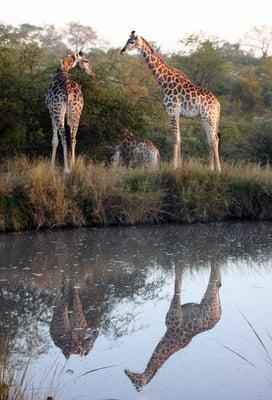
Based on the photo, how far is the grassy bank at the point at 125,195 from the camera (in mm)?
11648

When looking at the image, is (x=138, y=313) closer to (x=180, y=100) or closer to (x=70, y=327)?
(x=70, y=327)

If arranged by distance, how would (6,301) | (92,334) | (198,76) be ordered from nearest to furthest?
(92,334), (6,301), (198,76)

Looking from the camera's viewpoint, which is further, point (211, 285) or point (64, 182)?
point (64, 182)

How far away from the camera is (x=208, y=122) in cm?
1488

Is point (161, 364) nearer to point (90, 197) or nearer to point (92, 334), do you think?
point (92, 334)

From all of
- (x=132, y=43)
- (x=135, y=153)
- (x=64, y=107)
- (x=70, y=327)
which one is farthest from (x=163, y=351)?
(x=132, y=43)

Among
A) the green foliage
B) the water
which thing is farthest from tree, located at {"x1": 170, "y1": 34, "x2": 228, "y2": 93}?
the water

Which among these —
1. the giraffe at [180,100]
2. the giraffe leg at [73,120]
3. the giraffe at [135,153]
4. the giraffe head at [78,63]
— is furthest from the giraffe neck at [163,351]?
the giraffe head at [78,63]

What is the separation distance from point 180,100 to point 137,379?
32.2 feet

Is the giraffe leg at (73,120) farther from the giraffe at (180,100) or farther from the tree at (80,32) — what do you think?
Answer: the tree at (80,32)

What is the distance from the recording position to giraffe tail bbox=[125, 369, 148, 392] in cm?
537

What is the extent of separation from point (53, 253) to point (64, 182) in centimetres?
259

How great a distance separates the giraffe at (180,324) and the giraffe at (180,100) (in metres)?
6.57

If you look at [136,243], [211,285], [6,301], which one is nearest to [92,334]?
[6,301]
